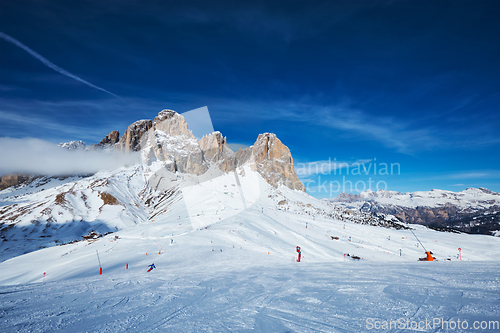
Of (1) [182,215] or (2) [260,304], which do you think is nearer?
(2) [260,304]

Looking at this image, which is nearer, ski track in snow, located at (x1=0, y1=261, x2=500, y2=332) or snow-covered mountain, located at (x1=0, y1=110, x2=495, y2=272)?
ski track in snow, located at (x1=0, y1=261, x2=500, y2=332)

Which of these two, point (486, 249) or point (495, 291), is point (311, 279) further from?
point (486, 249)

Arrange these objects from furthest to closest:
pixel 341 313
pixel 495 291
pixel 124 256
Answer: pixel 124 256 < pixel 495 291 < pixel 341 313

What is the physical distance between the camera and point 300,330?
4.93 meters

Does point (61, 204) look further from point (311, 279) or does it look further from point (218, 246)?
point (311, 279)

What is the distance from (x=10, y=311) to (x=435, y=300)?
11471 millimetres

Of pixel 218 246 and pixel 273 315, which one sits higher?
pixel 273 315

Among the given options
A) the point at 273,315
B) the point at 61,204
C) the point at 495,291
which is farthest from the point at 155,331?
the point at 61,204

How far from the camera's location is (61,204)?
123m

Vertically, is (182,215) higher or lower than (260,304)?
lower

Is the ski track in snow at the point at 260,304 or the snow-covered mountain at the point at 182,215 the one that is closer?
the ski track in snow at the point at 260,304

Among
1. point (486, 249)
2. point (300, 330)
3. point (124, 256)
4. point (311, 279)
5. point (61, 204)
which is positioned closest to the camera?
point (300, 330)

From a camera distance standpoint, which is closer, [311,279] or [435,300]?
[435,300]

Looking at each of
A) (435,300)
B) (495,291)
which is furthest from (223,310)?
(495,291)
